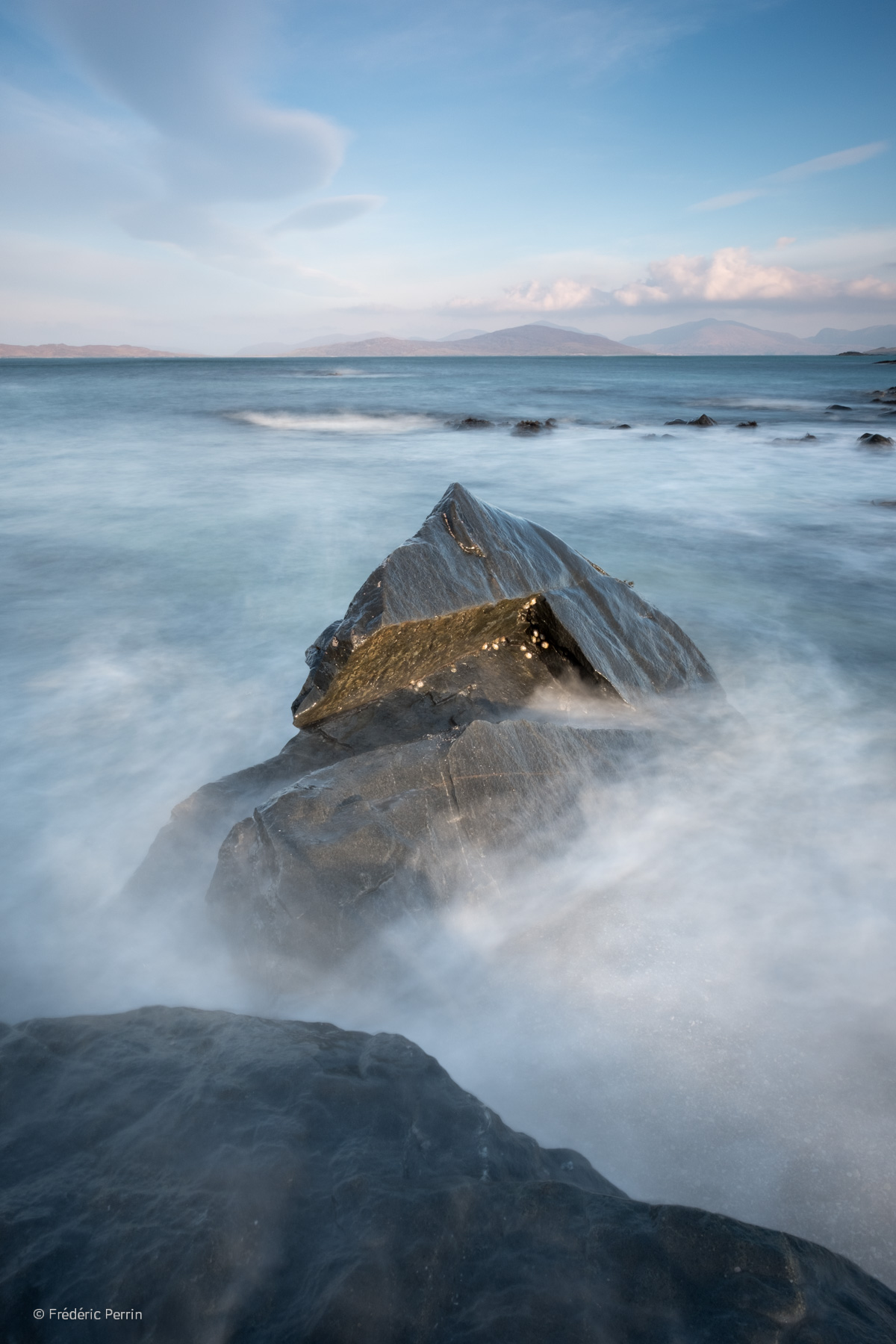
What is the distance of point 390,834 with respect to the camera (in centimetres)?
280

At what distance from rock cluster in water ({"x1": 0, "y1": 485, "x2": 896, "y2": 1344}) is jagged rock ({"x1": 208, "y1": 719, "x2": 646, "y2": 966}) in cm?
1

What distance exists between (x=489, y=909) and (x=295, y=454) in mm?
16137

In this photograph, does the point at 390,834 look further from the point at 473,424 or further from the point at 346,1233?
the point at 473,424

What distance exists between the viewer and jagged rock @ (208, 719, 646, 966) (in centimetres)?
265

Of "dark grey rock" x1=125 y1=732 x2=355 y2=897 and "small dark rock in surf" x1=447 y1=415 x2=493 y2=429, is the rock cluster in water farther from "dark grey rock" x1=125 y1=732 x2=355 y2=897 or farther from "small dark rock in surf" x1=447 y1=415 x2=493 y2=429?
"small dark rock in surf" x1=447 y1=415 x2=493 y2=429

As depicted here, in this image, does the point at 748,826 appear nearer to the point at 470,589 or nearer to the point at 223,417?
the point at 470,589

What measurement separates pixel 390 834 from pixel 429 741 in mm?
535

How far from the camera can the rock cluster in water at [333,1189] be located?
132 cm

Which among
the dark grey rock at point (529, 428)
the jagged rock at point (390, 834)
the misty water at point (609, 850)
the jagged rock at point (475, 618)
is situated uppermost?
the dark grey rock at point (529, 428)

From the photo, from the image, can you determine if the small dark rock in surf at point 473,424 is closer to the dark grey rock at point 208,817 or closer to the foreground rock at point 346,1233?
the dark grey rock at point 208,817

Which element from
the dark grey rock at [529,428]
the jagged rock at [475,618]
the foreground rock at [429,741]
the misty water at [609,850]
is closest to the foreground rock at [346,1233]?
the misty water at [609,850]

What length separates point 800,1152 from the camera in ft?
7.09

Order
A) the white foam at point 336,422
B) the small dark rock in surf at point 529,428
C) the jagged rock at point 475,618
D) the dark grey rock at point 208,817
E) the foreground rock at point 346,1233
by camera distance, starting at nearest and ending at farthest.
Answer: the foreground rock at point 346,1233 < the dark grey rock at point 208,817 < the jagged rock at point 475,618 < the small dark rock in surf at point 529,428 < the white foam at point 336,422

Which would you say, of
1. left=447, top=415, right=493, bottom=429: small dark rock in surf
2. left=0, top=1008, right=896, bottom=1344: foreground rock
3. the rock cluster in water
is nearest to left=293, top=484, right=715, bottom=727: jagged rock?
the rock cluster in water
